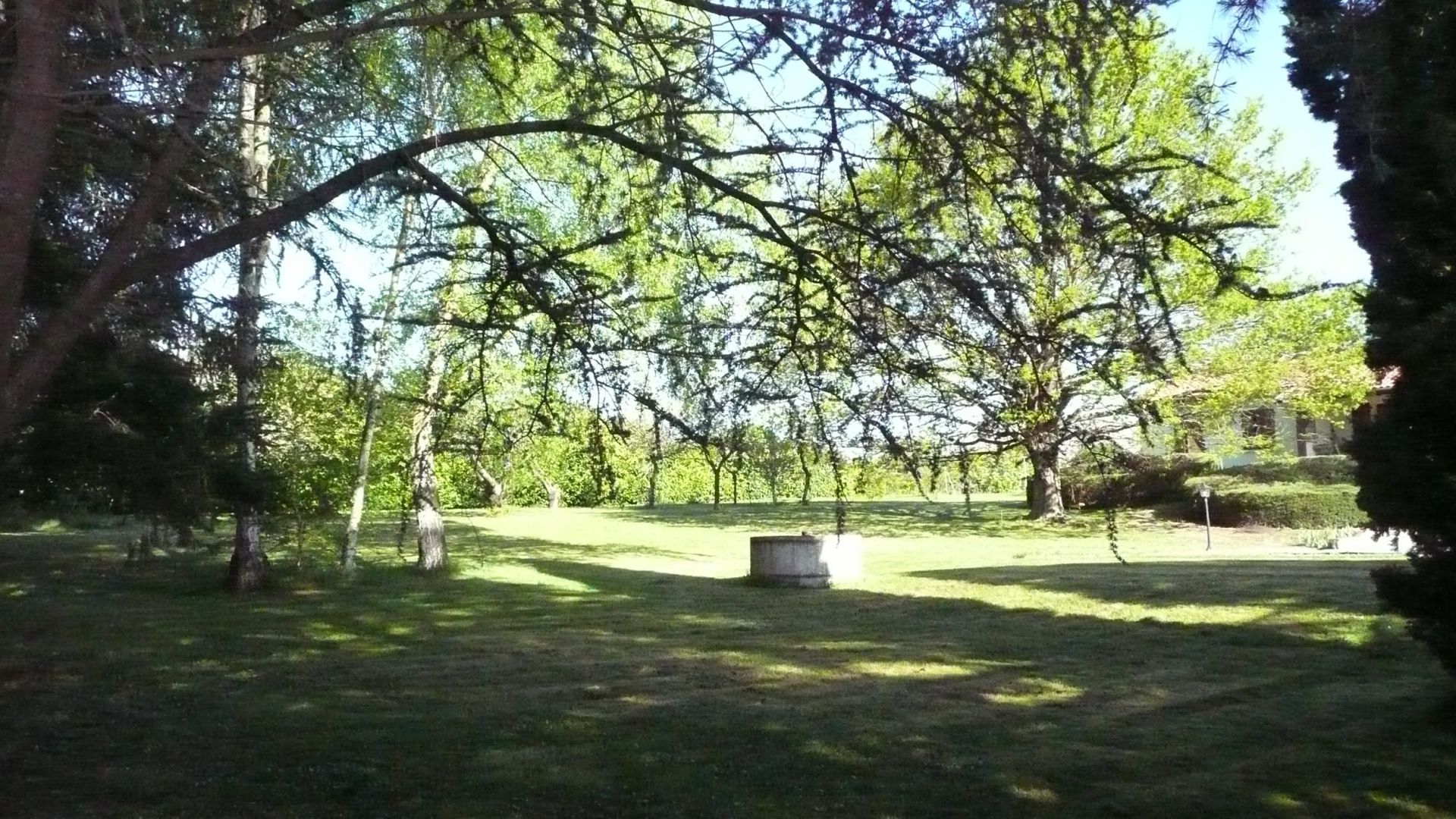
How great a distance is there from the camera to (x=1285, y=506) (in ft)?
86.6

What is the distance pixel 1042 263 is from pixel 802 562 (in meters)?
12.4

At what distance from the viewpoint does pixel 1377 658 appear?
1134 centimetres

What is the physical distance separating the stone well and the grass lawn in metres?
0.59

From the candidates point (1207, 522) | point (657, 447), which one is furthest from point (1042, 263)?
point (1207, 522)

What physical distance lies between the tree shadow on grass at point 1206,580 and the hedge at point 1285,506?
7057 mm

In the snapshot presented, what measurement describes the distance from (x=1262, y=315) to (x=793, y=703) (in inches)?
684

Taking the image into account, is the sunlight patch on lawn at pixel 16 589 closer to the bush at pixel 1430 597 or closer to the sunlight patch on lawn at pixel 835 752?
the sunlight patch on lawn at pixel 835 752

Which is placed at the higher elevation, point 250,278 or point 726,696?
point 250,278

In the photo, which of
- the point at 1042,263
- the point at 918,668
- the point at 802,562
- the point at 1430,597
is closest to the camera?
the point at 1042,263

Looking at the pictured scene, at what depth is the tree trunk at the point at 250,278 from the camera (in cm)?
782

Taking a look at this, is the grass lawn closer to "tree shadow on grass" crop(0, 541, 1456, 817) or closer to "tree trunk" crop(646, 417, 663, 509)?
"tree shadow on grass" crop(0, 541, 1456, 817)

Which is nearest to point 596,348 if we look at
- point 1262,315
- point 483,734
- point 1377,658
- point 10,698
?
point 483,734

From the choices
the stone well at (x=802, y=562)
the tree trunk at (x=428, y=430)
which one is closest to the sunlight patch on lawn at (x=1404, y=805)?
the tree trunk at (x=428, y=430)

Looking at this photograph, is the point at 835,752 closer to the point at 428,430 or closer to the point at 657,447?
the point at 657,447
